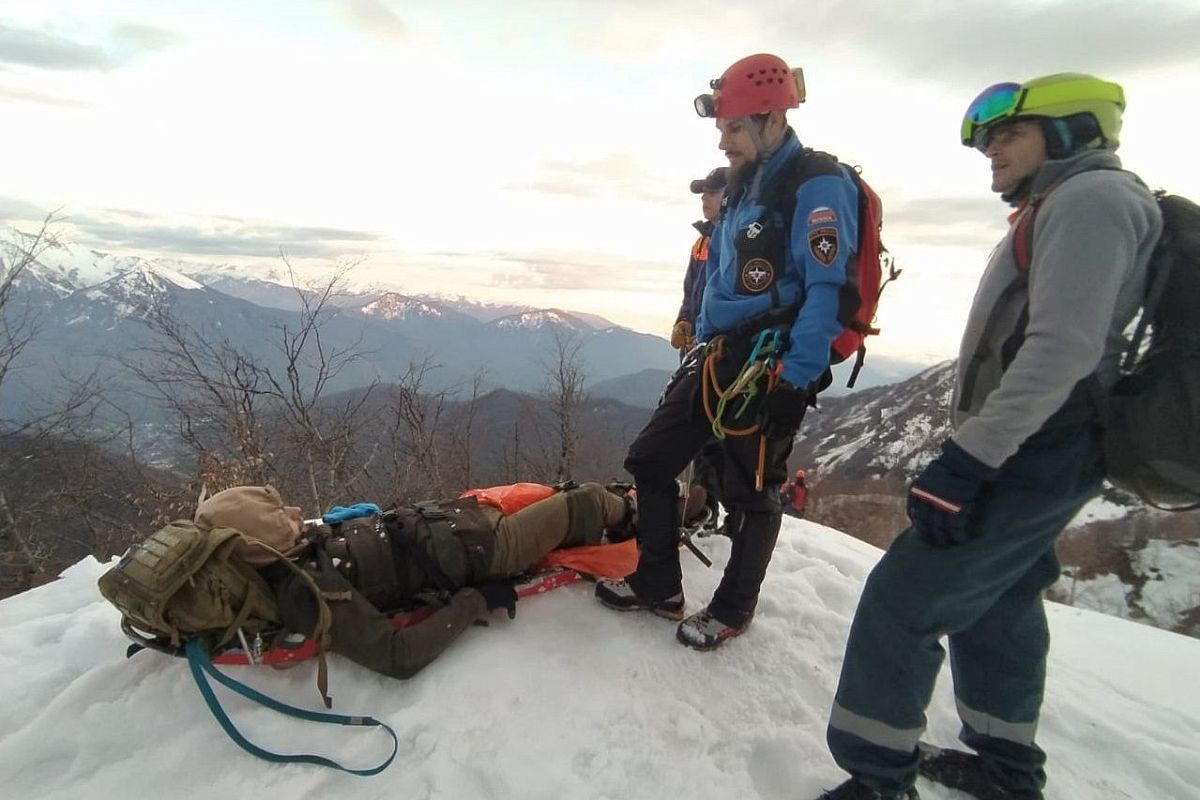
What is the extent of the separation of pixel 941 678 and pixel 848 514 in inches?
1128

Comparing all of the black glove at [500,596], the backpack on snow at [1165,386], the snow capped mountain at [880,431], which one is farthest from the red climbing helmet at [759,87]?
the snow capped mountain at [880,431]

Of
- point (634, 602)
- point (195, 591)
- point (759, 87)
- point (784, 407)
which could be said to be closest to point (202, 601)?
point (195, 591)

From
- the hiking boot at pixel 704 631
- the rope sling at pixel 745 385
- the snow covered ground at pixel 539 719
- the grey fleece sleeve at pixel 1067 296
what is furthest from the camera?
the hiking boot at pixel 704 631

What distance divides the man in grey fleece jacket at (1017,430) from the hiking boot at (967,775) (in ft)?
0.15

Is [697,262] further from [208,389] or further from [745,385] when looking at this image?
[208,389]

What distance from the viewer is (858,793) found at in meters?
2.13

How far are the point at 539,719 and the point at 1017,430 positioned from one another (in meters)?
2.08

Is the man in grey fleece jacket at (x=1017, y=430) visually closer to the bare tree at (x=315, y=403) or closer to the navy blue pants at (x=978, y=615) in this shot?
the navy blue pants at (x=978, y=615)

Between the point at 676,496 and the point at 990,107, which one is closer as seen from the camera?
the point at 990,107

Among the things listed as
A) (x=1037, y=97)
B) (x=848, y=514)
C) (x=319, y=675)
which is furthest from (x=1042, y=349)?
(x=848, y=514)

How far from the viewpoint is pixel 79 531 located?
2580 cm

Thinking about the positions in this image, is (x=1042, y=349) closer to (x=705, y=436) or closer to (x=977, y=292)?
(x=977, y=292)

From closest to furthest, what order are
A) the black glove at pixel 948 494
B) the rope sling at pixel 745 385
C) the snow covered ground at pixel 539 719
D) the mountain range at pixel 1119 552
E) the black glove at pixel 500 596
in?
the black glove at pixel 948 494 → the snow covered ground at pixel 539 719 → the rope sling at pixel 745 385 → the black glove at pixel 500 596 → the mountain range at pixel 1119 552

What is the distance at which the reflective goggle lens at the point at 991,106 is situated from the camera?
77.9 inches
